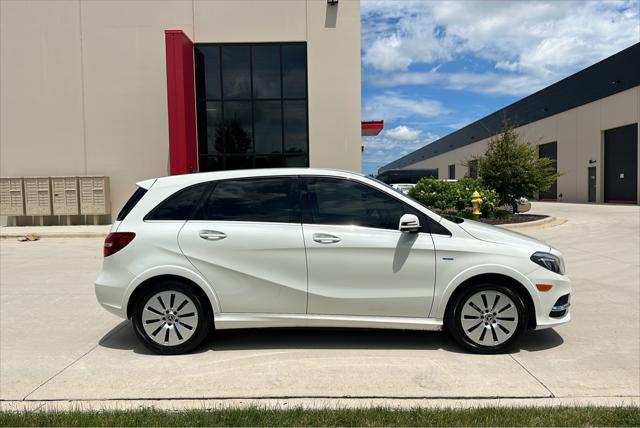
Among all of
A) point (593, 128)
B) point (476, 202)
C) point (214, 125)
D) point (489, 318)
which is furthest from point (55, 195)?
point (593, 128)

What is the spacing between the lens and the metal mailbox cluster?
17.6m

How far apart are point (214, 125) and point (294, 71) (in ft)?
12.2

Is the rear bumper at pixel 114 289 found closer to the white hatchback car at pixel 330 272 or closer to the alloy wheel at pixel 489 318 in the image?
the white hatchback car at pixel 330 272

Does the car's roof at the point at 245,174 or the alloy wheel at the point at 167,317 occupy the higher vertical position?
the car's roof at the point at 245,174

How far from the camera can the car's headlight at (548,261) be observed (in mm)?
4473

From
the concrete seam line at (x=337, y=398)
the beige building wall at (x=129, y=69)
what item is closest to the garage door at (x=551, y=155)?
the beige building wall at (x=129, y=69)

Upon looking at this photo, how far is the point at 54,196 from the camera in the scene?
58.2 ft

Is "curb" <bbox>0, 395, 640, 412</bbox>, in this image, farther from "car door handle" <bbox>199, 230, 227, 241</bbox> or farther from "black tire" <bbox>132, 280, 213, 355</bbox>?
"car door handle" <bbox>199, 230, 227, 241</bbox>

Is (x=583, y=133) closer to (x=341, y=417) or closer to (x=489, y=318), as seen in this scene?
(x=489, y=318)

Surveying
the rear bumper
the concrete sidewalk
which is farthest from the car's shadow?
the concrete sidewalk

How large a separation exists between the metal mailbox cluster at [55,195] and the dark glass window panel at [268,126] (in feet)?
19.8

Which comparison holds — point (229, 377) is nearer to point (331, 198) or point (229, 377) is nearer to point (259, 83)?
point (331, 198)

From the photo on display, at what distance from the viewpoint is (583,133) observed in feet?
115

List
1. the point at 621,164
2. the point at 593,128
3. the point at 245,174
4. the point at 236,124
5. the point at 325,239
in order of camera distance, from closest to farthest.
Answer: the point at 325,239, the point at 245,174, the point at 236,124, the point at 621,164, the point at 593,128
